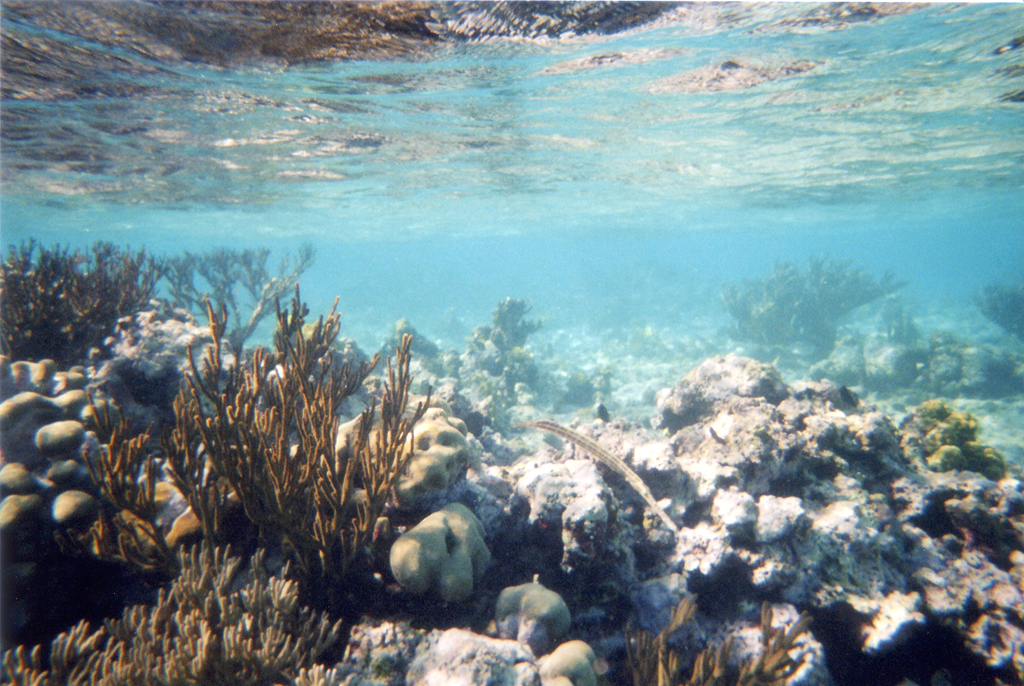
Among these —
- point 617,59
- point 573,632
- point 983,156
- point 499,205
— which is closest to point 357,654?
point 573,632

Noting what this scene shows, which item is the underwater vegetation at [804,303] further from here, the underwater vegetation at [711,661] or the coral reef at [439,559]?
the coral reef at [439,559]

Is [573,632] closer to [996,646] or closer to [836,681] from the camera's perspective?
[836,681]

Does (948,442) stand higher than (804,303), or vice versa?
(948,442)

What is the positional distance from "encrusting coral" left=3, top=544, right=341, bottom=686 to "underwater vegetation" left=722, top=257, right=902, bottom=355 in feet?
76.9

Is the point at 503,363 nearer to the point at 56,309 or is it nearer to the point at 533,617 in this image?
the point at 56,309

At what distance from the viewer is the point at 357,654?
10.2ft

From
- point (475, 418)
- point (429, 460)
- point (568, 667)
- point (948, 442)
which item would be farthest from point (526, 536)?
point (948, 442)

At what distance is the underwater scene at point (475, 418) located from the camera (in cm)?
336

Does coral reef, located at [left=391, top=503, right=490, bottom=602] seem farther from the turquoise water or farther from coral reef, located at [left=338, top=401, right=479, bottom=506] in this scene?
the turquoise water

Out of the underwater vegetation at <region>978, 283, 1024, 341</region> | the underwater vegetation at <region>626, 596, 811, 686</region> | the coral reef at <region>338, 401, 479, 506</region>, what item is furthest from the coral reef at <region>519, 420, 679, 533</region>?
the underwater vegetation at <region>978, 283, 1024, 341</region>

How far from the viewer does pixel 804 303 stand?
2227cm

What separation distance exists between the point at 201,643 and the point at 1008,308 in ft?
107

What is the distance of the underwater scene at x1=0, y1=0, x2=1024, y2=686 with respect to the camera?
3.36 metres

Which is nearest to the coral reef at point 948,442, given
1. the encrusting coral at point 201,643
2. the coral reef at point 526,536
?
the coral reef at point 526,536
